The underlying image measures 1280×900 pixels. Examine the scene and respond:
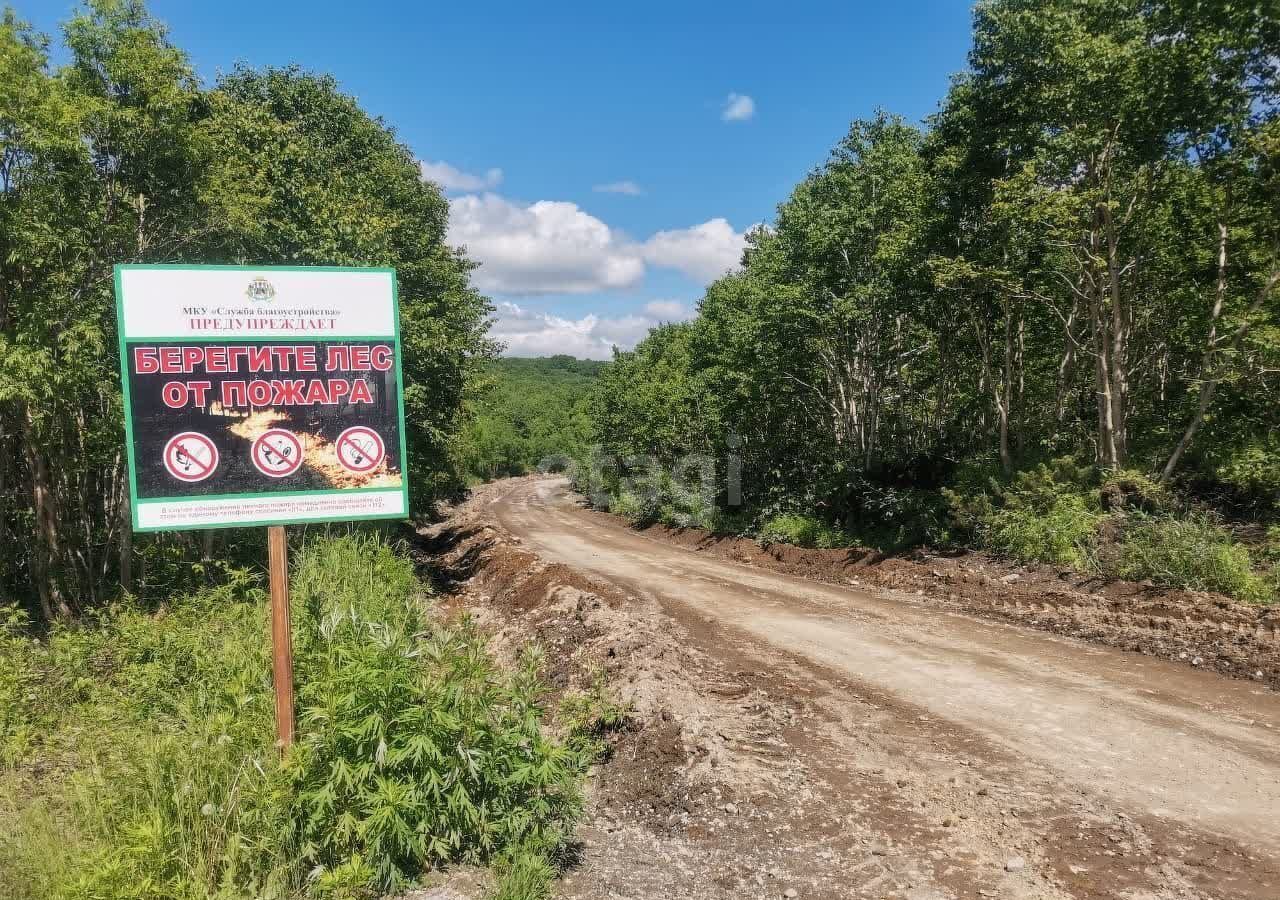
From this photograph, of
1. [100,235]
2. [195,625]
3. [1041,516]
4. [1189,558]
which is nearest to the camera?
[195,625]

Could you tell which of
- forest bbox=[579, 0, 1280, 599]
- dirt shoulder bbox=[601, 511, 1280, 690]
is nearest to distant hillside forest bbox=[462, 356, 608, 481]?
forest bbox=[579, 0, 1280, 599]

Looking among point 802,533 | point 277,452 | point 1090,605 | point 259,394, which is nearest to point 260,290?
point 259,394

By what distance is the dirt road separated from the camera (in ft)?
14.6

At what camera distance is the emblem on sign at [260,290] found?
427 cm

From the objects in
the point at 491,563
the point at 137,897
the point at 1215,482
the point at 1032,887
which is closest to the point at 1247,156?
the point at 1215,482

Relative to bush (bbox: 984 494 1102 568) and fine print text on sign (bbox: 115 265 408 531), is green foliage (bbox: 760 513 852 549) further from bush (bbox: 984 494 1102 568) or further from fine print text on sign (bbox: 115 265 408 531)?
fine print text on sign (bbox: 115 265 408 531)

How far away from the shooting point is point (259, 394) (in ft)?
14.2

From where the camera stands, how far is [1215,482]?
13.3m

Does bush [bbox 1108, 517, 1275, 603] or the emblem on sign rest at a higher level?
the emblem on sign

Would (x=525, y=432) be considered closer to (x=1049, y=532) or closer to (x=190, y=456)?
(x=1049, y=532)

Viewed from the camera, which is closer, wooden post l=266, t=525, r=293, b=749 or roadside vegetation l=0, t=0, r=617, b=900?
roadside vegetation l=0, t=0, r=617, b=900

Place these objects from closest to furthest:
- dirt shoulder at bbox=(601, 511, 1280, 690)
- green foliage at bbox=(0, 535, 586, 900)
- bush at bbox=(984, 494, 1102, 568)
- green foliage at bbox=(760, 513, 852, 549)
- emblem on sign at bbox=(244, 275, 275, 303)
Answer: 1. green foliage at bbox=(0, 535, 586, 900)
2. emblem on sign at bbox=(244, 275, 275, 303)
3. dirt shoulder at bbox=(601, 511, 1280, 690)
4. bush at bbox=(984, 494, 1102, 568)
5. green foliage at bbox=(760, 513, 852, 549)

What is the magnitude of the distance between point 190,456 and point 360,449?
3.11ft

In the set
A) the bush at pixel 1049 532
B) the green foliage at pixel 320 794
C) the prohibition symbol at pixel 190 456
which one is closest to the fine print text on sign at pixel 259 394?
the prohibition symbol at pixel 190 456
